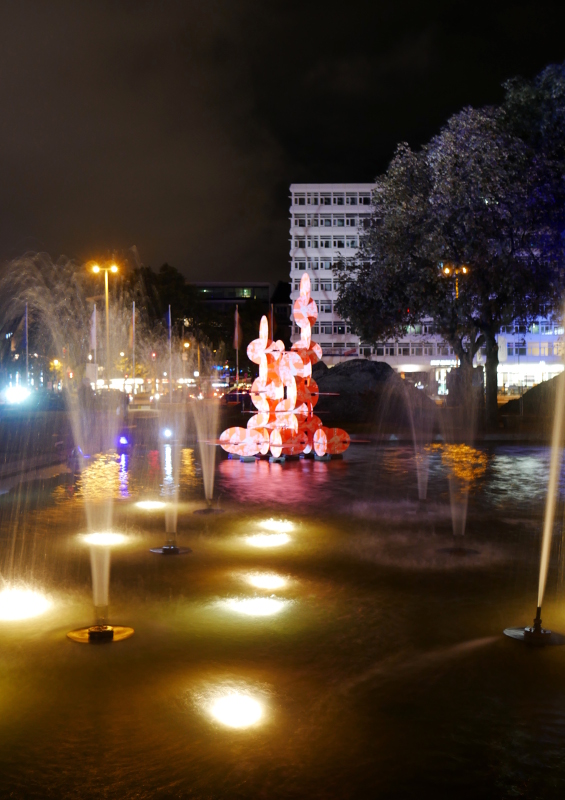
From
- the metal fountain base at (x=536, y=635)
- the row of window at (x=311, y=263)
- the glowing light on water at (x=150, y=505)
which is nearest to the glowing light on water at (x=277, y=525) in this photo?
the glowing light on water at (x=150, y=505)

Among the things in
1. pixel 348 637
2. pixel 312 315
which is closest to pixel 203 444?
pixel 312 315

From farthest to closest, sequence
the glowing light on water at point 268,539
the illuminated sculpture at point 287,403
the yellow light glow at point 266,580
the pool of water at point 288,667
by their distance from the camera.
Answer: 1. the illuminated sculpture at point 287,403
2. the glowing light on water at point 268,539
3. the yellow light glow at point 266,580
4. the pool of water at point 288,667

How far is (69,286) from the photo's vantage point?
8400 cm

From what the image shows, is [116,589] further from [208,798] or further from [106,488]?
[106,488]

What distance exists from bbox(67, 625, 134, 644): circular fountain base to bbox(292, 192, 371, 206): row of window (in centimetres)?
10305

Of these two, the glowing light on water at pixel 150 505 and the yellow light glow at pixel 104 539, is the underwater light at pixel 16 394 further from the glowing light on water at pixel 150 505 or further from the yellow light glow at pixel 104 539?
the yellow light glow at pixel 104 539

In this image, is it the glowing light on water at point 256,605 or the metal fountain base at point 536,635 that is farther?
the glowing light on water at point 256,605

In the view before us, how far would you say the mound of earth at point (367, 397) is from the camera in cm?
4012

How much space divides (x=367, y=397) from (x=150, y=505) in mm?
26332

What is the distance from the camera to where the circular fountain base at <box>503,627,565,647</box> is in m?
6.90

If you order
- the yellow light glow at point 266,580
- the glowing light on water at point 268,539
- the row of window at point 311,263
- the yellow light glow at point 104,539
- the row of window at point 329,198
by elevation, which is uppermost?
the row of window at point 329,198

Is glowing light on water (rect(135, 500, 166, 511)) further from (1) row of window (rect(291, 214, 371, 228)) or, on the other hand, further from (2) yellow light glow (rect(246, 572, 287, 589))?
(1) row of window (rect(291, 214, 371, 228))

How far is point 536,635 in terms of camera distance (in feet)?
22.8

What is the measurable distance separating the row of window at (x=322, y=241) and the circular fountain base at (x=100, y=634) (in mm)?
102206
